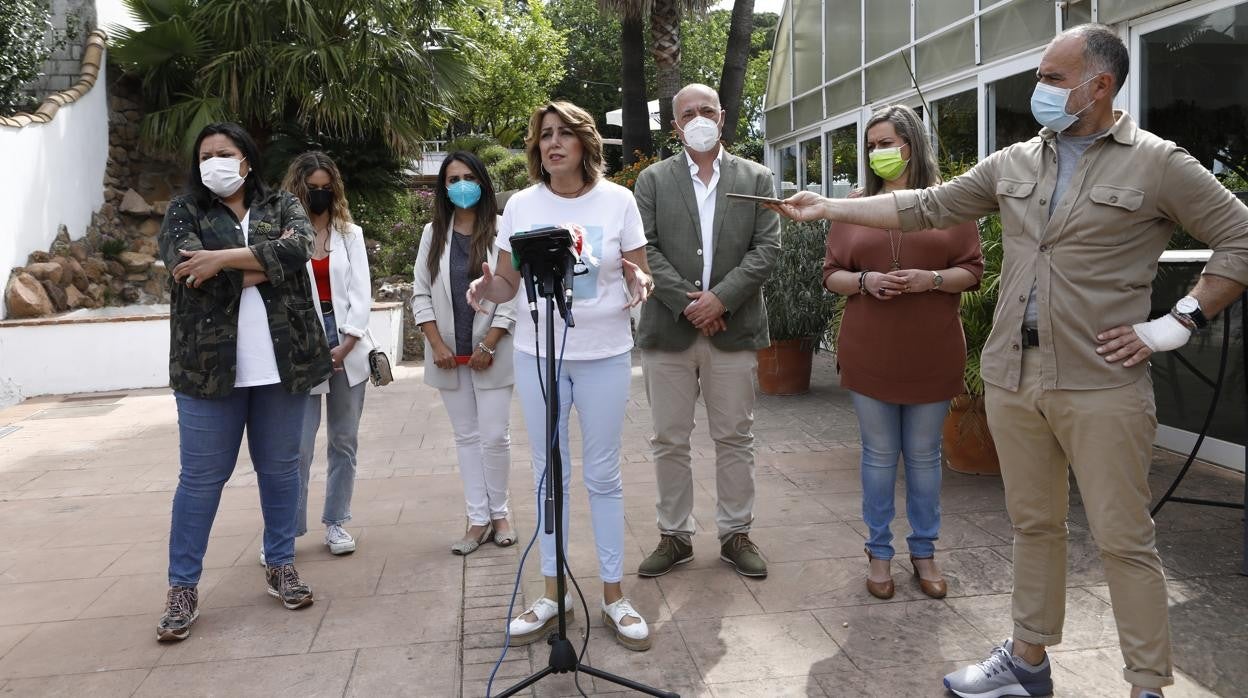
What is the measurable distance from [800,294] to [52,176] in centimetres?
893

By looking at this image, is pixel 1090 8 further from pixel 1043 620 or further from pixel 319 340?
pixel 319 340

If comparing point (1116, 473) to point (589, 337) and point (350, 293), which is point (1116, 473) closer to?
point (589, 337)

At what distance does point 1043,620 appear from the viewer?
2861 mm

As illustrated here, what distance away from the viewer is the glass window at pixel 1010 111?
25.2 ft

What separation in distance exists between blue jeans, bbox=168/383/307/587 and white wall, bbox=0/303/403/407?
5705 millimetres

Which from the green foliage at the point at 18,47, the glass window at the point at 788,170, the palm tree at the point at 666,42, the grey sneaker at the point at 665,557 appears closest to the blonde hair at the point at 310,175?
the grey sneaker at the point at 665,557

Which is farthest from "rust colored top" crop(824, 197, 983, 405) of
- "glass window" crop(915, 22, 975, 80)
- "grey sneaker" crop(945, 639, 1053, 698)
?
"glass window" crop(915, 22, 975, 80)

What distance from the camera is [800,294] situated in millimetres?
8016

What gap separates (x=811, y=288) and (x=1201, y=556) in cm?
440

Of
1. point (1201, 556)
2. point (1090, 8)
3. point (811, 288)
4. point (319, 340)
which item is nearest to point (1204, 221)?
point (1201, 556)

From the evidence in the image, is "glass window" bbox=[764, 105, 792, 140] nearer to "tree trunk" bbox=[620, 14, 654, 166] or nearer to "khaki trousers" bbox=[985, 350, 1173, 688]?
"tree trunk" bbox=[620, 14, 654, 166]

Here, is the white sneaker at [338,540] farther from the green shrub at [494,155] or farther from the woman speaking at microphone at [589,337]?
the green shrub at [494,155]

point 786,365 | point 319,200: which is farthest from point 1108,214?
point 786,365

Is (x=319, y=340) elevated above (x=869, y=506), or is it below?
above
